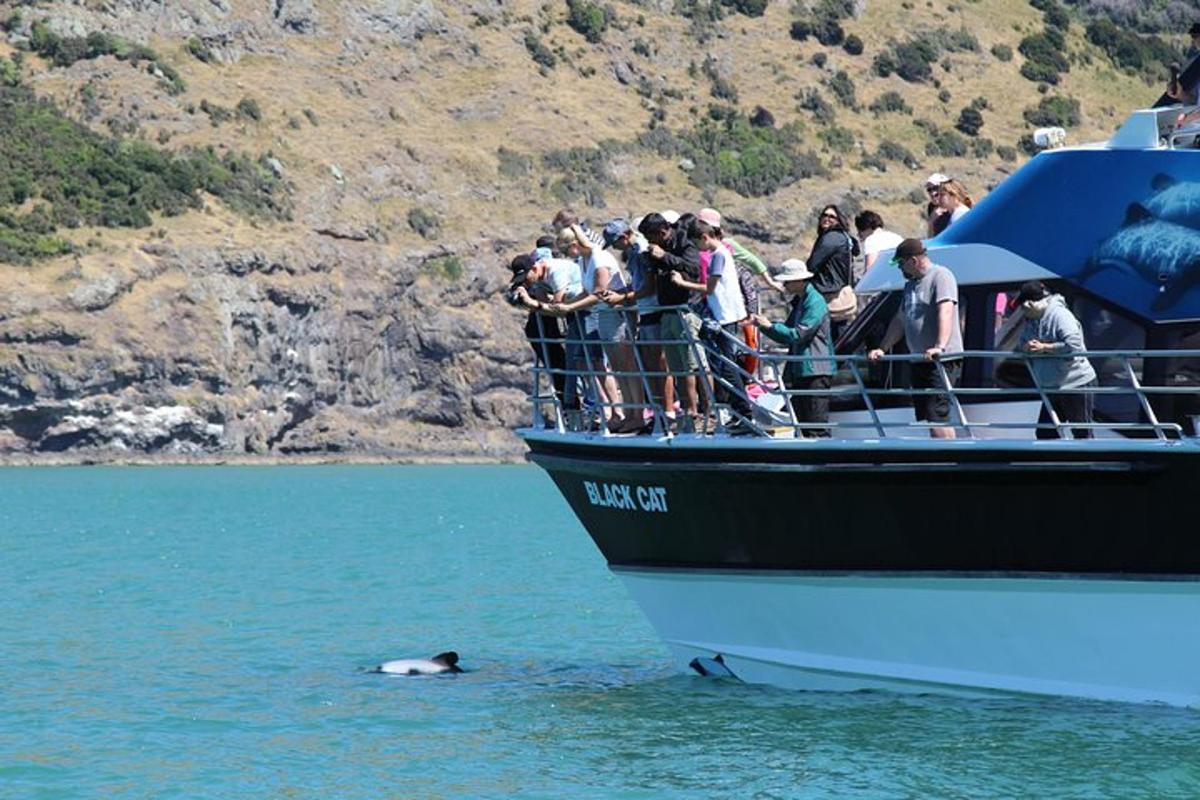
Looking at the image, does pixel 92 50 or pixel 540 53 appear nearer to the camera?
pixel 92 50

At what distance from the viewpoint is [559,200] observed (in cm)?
9719

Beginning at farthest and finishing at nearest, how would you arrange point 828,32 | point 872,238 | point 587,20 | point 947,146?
point 828,32
point 587,20
point 947,146
point 872,238

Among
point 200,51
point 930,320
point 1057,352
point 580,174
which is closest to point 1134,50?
point 580,174

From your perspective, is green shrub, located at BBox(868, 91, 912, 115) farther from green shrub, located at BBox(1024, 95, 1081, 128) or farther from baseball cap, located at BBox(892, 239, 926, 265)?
baseball cap, located at BBox(892, 239, 926, 265)

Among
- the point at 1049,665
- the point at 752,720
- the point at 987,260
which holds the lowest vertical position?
the point at 752,720

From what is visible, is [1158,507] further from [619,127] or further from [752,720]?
[619,127]

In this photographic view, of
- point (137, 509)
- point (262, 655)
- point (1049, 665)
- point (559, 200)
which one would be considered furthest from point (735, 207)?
point (1049, 665)

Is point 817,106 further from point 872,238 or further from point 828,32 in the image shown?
point 872,238

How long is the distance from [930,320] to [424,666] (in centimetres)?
610

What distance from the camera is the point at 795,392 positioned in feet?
43.7

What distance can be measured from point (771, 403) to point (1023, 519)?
217cm

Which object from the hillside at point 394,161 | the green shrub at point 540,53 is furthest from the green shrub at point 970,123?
the green shrub at point 540,53

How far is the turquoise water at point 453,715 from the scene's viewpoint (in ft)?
41.5

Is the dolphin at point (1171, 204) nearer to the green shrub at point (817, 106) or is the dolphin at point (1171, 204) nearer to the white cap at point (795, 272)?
the white cap at point (795, 272)
